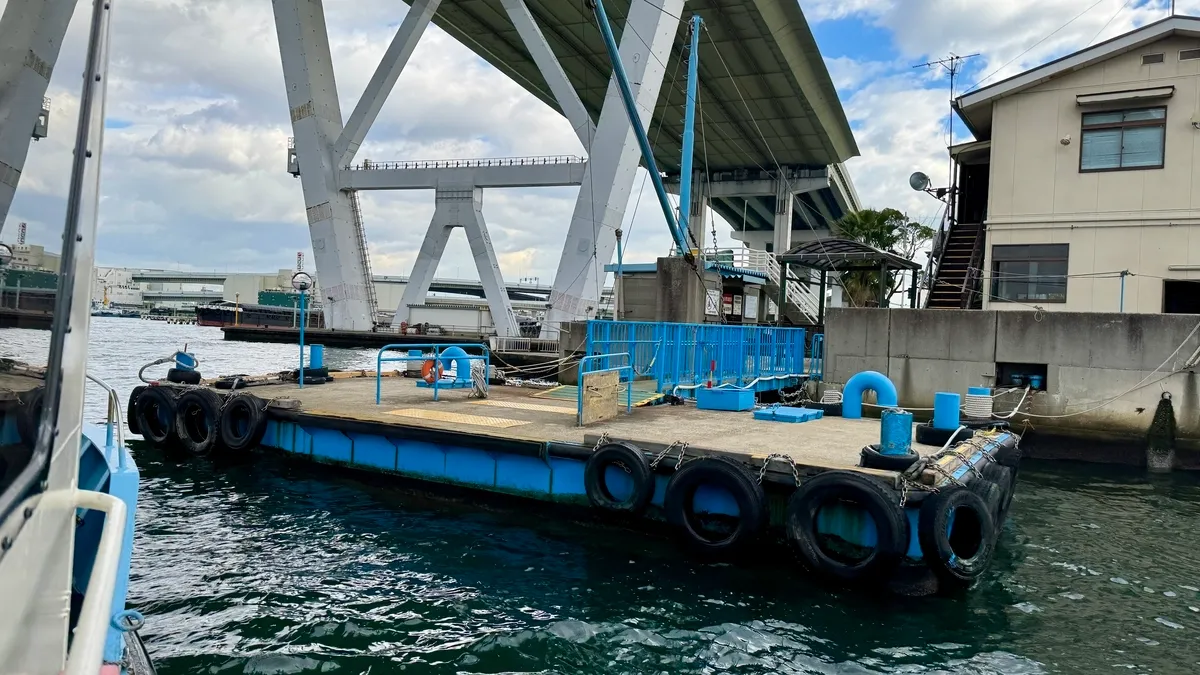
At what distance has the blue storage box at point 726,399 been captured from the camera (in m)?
12.6

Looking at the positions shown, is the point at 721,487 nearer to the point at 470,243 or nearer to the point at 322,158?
the point at 470,243

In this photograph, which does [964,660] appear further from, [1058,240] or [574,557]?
[1058,240]

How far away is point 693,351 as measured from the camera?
49.4 feet

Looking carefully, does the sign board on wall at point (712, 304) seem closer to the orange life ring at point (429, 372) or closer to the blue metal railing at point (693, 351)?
the blue metal railing at point (693, 351)

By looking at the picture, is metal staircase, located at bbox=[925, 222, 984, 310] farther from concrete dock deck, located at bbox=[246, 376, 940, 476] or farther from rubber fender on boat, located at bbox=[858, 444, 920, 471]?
rubber fender on boat, located at bbox=[858, 444, 920, 471]

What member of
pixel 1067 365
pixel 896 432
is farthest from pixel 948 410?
pixel 1067 365

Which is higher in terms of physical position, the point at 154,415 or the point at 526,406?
the point at 526,406

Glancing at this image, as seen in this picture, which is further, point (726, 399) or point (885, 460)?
point (726, 399)

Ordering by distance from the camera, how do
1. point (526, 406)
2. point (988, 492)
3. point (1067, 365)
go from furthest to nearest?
1. point (1067, 365)
2. point (526, 406)
3. point (988, 492)

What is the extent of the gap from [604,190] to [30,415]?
29.5 m

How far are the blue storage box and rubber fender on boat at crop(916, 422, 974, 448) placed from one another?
3180 mm

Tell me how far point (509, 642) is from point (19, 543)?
473 centimetres

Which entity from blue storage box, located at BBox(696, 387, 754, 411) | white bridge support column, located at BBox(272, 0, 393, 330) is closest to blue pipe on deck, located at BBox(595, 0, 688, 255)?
blue storage box, located at BBox(696, 387, 754, 411)

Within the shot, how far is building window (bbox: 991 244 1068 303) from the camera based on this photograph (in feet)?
62.1
